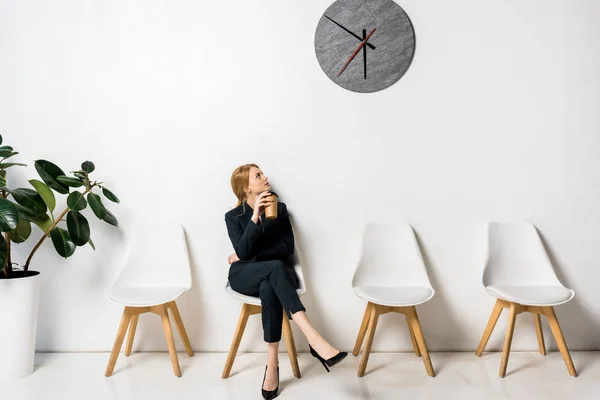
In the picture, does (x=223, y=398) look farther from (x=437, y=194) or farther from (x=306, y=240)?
(x=437, y=194)

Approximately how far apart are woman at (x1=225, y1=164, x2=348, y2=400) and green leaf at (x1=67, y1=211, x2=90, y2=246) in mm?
775

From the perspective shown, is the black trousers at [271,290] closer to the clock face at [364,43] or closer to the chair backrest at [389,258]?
the chair backrest at [389,258]

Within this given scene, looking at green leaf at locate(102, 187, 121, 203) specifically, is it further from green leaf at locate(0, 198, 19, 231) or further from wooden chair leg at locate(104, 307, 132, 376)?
wooden chair leg at locate(104, 307, 132, 376)

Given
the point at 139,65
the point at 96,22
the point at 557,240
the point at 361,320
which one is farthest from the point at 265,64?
the point at 557,240

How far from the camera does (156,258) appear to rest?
2781 millimetres

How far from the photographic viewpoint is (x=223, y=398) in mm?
2221

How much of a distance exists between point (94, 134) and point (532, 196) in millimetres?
2634

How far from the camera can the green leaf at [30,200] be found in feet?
8.26

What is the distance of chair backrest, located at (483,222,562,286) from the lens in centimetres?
271

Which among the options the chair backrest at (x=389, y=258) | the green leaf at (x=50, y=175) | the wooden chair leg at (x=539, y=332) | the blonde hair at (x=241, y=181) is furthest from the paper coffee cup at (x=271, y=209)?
the wooden chair leg at (x=539, y=332)

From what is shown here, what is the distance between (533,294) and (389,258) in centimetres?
77

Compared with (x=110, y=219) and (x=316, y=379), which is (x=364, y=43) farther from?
(x=316, y=379)

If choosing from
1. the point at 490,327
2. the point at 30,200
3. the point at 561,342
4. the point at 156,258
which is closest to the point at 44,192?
the point at 30,200

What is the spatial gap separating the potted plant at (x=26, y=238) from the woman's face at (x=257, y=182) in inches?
30.1
